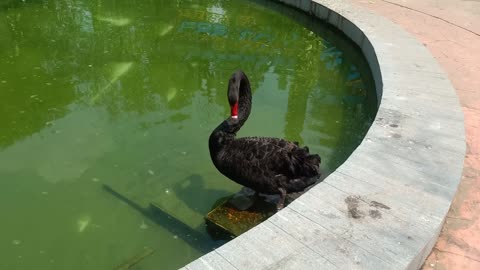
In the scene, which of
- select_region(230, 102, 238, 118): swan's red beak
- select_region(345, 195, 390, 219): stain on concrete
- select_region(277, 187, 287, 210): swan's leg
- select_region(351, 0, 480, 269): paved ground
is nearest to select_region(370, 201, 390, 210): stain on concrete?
select_region(345, 195, 390, 219): stain on concrete

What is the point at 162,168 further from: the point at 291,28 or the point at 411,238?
the point at 291,28

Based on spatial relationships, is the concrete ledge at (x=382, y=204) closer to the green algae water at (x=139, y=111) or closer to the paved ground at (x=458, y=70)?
the paved ground at (x=458, y=70)

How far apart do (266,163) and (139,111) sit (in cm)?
250

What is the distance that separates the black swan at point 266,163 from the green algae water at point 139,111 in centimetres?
60

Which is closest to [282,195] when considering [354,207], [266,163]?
[266,163]

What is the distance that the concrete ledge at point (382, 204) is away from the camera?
2.83 metres

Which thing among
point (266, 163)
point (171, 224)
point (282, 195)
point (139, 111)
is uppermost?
point (266, 163)

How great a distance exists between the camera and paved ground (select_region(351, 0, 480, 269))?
10.7 ft

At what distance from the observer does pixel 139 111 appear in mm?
5863

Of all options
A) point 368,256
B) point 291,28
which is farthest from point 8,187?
point 291,28

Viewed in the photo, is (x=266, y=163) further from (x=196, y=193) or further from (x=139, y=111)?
(x=139, y=111)

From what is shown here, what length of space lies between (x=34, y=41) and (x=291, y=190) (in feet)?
18.4

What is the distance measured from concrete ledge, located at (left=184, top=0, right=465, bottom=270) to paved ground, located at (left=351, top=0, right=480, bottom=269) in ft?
0.67

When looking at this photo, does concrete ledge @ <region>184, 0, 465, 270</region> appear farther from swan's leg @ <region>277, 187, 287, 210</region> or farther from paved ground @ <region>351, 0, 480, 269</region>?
swan's leg @ <region>277, 187, 287, 210</region>
